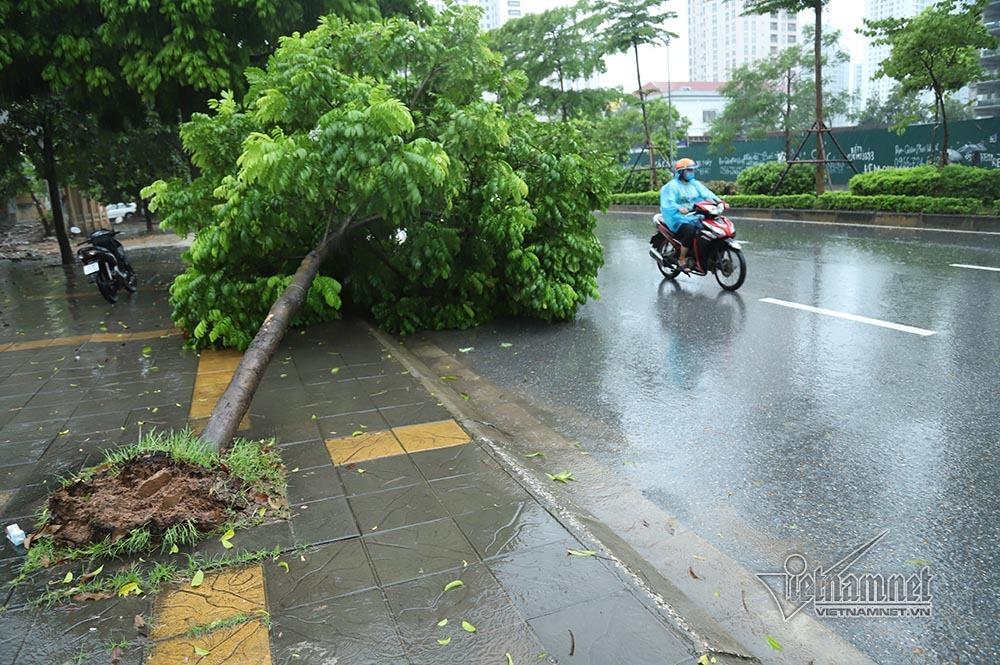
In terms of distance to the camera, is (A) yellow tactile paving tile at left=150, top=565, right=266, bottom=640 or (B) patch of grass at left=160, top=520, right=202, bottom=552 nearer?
(A) yellow tactile paving tile at left=150, top=565, right=266, bottom=640

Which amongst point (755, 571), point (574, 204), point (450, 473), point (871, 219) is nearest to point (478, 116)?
point (574, 204)

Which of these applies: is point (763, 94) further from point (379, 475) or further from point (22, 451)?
point (22, 451)

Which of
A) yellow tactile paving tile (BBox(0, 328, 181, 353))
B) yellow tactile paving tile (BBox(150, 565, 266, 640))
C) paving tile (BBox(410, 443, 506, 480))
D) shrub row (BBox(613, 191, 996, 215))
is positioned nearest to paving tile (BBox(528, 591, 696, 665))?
yellow tactile paving tile (BBox(150, 565, 266, 640))

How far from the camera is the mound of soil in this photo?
325 centimetres

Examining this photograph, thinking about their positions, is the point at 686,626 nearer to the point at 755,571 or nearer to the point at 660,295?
the point at 755,571

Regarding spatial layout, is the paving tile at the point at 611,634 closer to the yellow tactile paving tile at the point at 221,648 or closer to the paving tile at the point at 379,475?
the yellow tactile paving tile at the point at 221,648

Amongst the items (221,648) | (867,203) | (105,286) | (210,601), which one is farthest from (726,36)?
(221,648)

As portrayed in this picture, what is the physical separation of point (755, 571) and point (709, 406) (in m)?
2.19

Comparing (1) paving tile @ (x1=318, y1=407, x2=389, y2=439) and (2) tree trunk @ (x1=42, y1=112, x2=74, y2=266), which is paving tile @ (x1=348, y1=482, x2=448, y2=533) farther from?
(2) tree trunk @ (x1=42, y1=112, x2=74, y2=266)

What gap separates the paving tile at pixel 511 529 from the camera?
3186 millimetres

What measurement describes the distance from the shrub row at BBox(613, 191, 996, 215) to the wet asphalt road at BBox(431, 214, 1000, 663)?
253 inches

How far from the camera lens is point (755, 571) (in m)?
3.21

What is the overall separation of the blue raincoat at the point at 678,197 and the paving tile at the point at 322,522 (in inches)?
294

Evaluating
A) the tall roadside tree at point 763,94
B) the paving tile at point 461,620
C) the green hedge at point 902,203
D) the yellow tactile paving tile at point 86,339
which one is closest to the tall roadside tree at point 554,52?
the tall roadside tree at point 763,94
